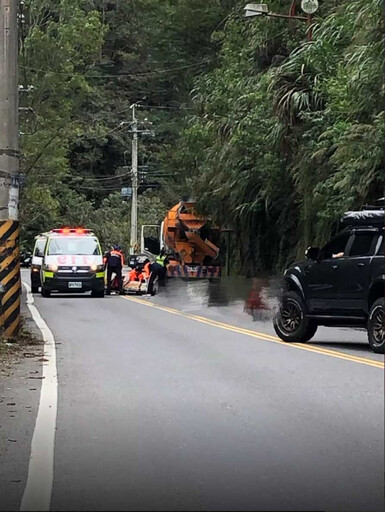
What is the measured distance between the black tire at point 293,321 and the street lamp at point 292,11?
0.73 metres

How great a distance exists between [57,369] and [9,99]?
123 inches

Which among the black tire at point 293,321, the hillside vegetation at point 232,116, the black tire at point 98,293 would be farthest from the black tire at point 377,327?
the black tire at point 98,293

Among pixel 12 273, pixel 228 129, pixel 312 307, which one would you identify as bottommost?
pixel 12 273

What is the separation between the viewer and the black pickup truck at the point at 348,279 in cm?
165

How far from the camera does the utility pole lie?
9.23m

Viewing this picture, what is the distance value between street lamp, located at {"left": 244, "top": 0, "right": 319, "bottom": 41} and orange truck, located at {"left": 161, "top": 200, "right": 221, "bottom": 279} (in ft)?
2.90

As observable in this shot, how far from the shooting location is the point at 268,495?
159cm

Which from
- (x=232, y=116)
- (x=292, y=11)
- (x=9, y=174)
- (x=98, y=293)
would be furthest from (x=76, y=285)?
(x=292, y=11)

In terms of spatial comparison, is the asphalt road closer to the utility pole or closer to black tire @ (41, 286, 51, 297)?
the utility pole

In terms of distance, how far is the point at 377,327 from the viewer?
175 centimetres

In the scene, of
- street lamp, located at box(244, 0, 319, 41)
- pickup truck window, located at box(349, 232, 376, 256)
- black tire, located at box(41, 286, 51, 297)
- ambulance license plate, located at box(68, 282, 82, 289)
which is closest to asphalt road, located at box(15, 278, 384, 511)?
pickup truck window, located at box(349, 232, 376, 256)

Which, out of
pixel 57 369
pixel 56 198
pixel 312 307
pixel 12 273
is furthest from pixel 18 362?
pixel 312 307

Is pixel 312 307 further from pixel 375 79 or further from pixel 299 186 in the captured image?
pixel 375 79

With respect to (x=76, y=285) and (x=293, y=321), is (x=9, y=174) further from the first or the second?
(x=293, y=321)
